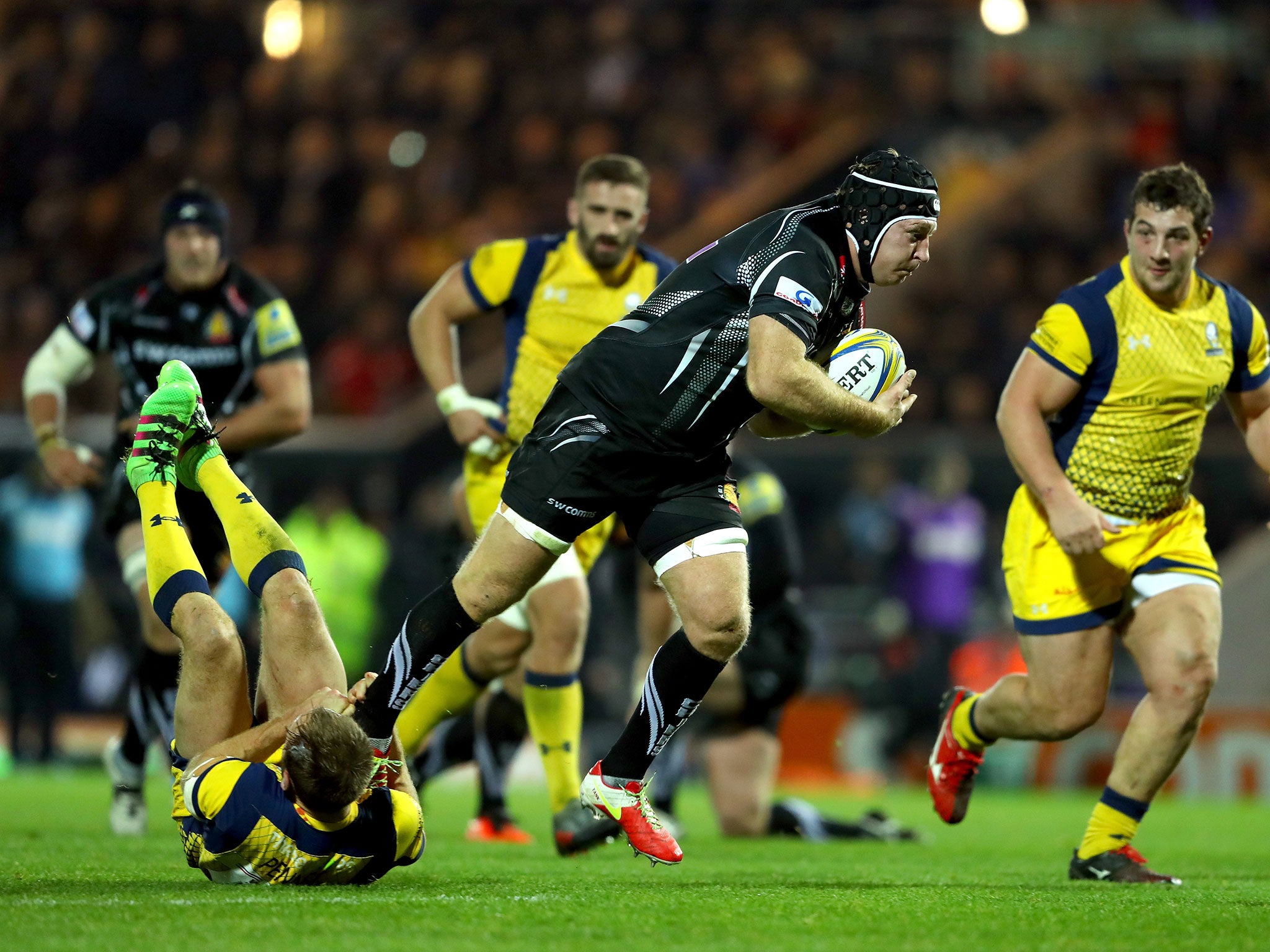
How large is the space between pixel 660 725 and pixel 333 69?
54.5 ft

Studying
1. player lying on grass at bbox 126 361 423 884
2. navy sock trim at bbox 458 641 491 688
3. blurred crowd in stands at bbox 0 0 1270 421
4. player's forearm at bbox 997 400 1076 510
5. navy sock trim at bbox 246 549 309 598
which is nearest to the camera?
player lying on grass at bbox 126 361 423 884

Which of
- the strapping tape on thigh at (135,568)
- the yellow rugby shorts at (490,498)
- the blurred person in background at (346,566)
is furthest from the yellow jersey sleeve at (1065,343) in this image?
the blurred person in background at (346,566)

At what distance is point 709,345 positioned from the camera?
5.42 m

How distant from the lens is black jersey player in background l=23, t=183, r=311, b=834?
778cm

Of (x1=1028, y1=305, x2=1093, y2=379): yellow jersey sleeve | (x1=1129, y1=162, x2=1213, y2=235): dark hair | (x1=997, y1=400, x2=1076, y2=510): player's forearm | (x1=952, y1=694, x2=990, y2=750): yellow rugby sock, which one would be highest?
(x1=1129, y1=162, x2=1213, y2=235): dark hair

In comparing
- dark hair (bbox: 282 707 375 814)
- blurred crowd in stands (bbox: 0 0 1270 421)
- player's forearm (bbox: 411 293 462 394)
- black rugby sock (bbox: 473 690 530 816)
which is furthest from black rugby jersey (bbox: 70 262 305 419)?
blurred crowd in stands (bbox: 0 0 1270 421)

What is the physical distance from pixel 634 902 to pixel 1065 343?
106 inches

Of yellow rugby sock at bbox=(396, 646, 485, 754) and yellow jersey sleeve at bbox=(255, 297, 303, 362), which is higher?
yellow jersey sleeve at bbox=(255, 297, 303, 362)

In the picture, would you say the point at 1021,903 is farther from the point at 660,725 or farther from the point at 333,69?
the point at 333,69

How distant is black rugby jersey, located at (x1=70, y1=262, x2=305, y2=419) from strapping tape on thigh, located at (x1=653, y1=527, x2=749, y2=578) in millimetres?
3172

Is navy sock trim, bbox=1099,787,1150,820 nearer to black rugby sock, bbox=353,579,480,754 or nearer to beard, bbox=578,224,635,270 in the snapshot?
black rugby sock, bbox=353,579,480,754

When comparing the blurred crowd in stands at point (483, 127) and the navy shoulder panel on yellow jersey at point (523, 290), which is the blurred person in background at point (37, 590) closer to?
the blurred crowd in stands at point (483, 127)

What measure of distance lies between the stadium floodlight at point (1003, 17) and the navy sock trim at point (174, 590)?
16879 millimetres

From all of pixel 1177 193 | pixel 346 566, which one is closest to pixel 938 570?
pixel 346 566
